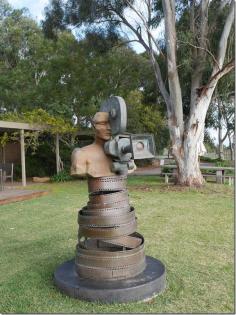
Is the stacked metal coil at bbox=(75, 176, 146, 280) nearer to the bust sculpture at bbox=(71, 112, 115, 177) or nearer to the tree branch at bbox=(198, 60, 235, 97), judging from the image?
the bust sculpture at bbox=(71, 112, 115, 177)

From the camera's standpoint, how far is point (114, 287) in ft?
11.2

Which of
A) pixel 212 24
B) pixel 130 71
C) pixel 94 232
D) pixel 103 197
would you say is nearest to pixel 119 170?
pixel 103 197

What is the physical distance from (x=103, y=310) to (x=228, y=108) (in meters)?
24.0

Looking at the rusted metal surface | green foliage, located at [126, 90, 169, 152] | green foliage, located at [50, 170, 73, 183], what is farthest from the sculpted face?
green foliage, located at [126, 90, 169, 152]

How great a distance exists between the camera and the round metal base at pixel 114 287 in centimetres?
337

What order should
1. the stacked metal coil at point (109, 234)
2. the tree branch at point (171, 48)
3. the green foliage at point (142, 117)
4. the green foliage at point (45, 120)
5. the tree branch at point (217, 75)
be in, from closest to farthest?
the stacked metal coil at point (109, 234) < the tree branch at point (217, 75) < the tree branch at point (171, 48) < the green foliage at point (45, 120) < the green foliage at point (142, 117)

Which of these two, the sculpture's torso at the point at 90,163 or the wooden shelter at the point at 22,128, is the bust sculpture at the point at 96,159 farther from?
the wooden shelter at the point at 22,128

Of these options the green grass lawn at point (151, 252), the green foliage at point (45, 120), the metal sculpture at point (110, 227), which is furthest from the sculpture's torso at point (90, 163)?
the green foliage at point (45, 120)

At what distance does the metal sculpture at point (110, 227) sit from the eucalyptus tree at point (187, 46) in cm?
775

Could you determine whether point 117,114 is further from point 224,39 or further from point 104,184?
point 224,39

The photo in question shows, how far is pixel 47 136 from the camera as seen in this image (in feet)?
53.8

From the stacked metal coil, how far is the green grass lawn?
32cm

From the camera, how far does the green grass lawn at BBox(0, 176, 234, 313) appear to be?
11.0 ft

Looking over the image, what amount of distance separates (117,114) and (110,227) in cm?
105
